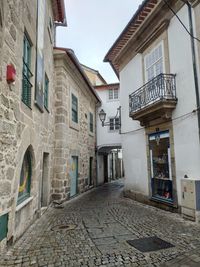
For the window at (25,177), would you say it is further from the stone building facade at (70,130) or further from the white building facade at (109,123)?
the white building facade at (109,123)

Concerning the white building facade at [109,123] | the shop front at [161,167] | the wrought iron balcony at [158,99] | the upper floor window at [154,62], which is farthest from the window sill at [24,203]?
the white building facade at [109,123]

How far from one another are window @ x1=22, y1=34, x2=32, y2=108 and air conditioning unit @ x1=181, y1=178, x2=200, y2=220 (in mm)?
4789

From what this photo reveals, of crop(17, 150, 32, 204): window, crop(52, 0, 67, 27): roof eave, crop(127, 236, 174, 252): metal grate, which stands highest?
crop(52, 0, 67, 27): roof eave

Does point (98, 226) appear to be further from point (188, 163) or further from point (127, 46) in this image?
point (127, 46)

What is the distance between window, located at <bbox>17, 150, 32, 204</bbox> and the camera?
526cm

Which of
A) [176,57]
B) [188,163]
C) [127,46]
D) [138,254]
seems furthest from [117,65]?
[138,254]

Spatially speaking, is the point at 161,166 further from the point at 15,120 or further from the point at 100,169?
the point at 100,169

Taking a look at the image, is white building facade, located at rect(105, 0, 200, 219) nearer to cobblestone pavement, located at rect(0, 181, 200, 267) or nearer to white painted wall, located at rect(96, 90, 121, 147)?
cobblestone pavement, located at rect(0, 181, 200, 267)

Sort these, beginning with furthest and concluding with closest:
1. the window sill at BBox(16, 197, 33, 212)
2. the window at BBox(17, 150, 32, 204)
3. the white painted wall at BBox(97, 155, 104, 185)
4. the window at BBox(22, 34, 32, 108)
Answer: the white painted wall at BBox(97, 155, 104, 185) → the window at BBox(17, 150, 32, 204) → the window at BBox(22, 34, 32, 108) → the window sill at BBox(16, 197, 33, 212)

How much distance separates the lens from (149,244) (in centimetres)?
428

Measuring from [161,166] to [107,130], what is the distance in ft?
26.8

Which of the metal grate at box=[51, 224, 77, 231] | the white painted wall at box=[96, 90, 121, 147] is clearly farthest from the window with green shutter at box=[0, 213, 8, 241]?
the white painted wall at box=[96, 90, 121, 147]

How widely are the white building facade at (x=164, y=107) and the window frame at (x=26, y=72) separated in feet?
12.8

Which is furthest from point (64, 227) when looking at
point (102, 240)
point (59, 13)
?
point (59, 13)
